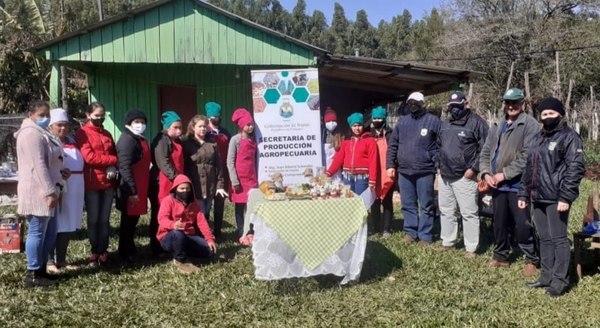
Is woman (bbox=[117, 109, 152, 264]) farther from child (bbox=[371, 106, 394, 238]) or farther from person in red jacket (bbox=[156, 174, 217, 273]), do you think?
child (bbox=[371, 106, 394, 238])

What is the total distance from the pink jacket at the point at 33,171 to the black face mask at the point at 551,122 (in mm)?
4679

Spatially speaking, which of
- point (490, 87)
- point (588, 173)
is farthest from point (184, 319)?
point (490, 87)

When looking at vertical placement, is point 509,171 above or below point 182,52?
below

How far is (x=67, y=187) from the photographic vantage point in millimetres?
5758

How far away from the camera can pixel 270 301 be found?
16.3 ft

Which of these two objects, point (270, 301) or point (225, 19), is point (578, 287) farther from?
point (225, 19)

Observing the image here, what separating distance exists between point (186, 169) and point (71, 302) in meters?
2.26

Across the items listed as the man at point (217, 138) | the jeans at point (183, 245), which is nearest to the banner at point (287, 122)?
the man at point (217, 138)

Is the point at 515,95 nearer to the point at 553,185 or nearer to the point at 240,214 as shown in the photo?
the point at 553,185

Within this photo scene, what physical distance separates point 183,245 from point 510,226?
3.73m

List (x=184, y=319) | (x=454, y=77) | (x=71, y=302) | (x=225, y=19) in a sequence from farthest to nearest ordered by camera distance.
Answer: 1. (x=454, y=77)
2. (x=225, y=19)
3. (x=71, y=302)
4. (x=184, y=319)

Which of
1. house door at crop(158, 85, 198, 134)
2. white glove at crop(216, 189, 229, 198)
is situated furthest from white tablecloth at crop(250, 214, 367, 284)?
house door at crop(158, 85, 198, 134)

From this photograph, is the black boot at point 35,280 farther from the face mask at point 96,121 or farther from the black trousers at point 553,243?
the black trousers at point 553,243

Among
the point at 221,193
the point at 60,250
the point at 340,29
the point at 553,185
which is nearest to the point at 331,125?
the point at 221,193
